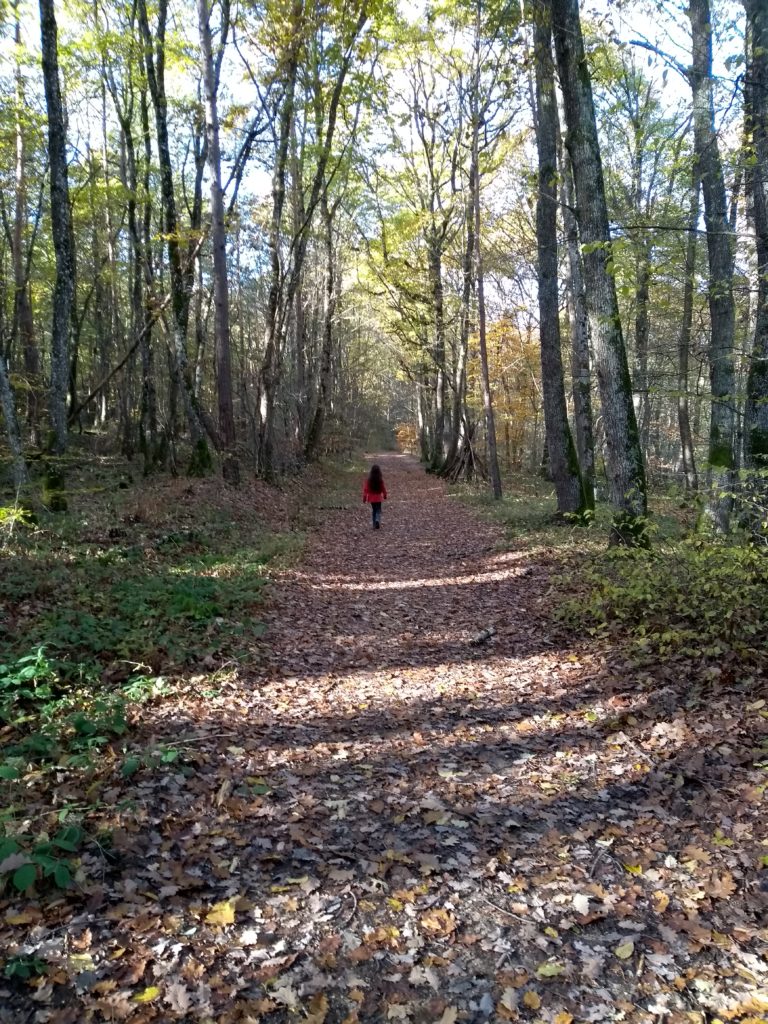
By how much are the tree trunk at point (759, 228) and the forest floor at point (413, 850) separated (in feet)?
12.6

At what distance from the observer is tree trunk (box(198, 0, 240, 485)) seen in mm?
14961

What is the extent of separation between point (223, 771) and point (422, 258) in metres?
25.5

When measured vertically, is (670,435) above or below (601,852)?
above

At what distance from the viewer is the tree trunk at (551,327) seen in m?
12.5

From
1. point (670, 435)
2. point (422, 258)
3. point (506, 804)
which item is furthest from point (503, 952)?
point (670, 435)

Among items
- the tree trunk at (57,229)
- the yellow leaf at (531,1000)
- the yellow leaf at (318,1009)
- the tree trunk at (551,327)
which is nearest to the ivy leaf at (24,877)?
the yellow leaf at (318,1009)

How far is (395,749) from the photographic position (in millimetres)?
5375

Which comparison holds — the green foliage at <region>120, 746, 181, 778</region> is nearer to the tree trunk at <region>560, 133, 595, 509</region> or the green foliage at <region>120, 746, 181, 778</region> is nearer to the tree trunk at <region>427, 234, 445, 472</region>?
the tree trunk at <region>560, 133, 595, 509</region>

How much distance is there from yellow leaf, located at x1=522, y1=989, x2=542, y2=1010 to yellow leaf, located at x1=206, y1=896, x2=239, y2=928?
5.11 feet

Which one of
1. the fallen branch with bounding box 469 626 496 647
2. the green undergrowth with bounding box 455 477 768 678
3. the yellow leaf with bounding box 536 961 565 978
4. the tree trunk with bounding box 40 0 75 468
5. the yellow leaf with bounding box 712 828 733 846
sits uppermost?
the tree trunk with bounding box 40 0 75 468

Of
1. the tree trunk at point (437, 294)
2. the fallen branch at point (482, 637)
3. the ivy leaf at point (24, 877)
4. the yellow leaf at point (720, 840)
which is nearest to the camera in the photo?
the ivy leaf at point (24, 877)

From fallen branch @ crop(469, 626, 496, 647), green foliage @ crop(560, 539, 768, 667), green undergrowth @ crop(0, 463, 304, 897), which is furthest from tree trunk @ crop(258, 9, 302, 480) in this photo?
green foliage @ crop(560, 539, 768, 667)

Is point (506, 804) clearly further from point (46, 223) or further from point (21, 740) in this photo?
point (46, 223)

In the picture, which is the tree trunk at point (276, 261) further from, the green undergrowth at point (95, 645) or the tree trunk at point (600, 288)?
the tree trunk at point (600, 288)
